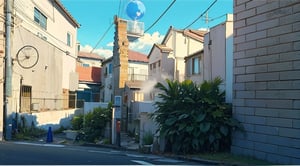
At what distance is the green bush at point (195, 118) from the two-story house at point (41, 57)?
8.61 meters

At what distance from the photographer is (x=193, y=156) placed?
35.8 ft

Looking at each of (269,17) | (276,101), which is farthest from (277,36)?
(276,101)

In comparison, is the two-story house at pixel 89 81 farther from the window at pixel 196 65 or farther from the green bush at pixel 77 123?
the window at pixel 196 65

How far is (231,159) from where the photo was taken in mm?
10062

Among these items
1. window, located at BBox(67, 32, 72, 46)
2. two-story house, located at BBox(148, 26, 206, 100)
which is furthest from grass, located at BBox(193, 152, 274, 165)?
window, located at BBox(67, 32, 72, 46)

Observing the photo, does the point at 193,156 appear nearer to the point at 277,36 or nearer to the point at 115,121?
the point at 277,36

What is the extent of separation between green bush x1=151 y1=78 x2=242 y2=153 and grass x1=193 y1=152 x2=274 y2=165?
46 cm

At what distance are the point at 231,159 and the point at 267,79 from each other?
96.1 inches

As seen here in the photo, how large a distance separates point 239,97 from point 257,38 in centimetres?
186

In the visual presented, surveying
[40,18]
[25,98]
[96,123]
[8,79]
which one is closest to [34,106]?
[25,98]

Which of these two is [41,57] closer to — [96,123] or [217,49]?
[96,123]

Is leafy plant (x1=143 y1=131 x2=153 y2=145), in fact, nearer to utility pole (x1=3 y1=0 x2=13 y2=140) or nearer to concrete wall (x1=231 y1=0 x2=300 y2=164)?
concrete wall (x1=231 y1=0 x2=300 y2=164)

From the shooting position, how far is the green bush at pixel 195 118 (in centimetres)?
1120

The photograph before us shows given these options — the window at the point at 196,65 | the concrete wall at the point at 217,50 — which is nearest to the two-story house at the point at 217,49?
the concrete wall at the point at 217,50
